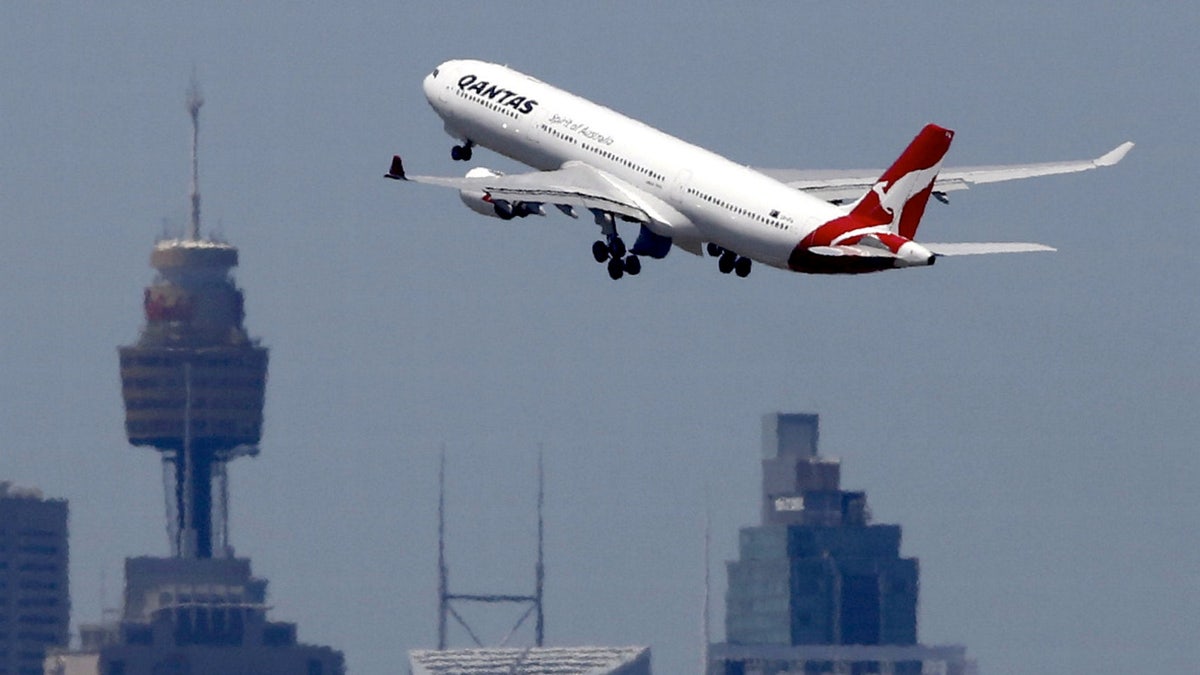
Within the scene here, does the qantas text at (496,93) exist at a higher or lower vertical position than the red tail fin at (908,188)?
higher

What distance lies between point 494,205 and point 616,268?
21.2 ft

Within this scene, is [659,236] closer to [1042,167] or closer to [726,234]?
[726,234]

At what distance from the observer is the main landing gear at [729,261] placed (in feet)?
504

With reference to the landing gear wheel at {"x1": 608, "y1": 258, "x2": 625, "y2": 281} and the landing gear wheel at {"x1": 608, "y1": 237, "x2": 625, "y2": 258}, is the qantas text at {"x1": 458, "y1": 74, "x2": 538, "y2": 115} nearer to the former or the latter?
the landing gear wheel at {"x1": 608, "y1": 237, "x2": 625, "y2": 258}

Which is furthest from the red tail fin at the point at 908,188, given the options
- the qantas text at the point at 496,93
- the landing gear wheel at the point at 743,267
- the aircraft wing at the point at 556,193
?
the qantas text at the point at 496,93

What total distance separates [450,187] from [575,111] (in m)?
13.3

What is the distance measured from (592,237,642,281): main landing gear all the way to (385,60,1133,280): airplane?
66 mm

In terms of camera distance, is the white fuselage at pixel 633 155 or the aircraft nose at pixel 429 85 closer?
the white fuselage at pixel 633 155

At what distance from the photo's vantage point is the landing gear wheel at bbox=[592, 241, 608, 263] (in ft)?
513

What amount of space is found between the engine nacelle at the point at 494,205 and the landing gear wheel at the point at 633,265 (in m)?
4.82

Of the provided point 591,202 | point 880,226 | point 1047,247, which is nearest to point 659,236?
point 591,202

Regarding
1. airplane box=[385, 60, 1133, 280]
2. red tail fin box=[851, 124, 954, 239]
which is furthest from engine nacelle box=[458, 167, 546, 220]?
red tail fin box=[851, 124, 954, 239]

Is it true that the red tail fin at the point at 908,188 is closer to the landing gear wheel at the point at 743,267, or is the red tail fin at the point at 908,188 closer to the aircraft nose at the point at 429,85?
the landing gear wheel at the point at 743,267

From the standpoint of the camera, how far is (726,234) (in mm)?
150875
